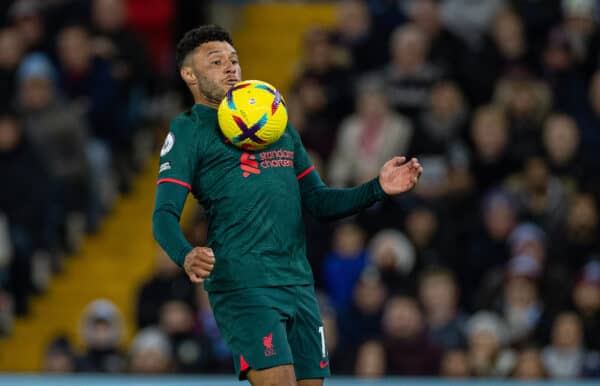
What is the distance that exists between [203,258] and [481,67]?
668 centimetres

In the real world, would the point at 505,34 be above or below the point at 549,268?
above

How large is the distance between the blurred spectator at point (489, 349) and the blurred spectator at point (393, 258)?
640 mm

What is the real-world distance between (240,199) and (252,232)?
0.47 ft

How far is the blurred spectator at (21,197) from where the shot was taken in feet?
38.9

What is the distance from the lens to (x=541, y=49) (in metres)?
11.5

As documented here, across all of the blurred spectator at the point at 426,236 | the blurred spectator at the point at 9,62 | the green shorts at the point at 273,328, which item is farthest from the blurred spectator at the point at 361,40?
the green shorts at the point at 273,328

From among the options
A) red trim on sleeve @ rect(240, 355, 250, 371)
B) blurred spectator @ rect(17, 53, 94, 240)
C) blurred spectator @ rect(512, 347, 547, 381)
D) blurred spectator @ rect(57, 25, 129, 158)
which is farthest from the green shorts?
blurred spectator @ rect(57, 25, 129, 158)

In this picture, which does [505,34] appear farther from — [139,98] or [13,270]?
[13,270]

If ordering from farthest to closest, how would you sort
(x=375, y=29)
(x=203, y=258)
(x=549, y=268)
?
(x=375, y=29) < (x=549, y=268) < (x=203, y=258)

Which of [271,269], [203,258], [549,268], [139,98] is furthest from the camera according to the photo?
[139,98]

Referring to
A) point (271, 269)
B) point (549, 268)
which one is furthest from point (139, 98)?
point (271, 269)

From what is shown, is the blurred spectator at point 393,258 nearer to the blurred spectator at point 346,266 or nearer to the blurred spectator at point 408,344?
the blurred spectator at point 346,266

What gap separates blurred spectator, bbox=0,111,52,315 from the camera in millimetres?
11859

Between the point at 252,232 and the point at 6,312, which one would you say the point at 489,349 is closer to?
the point at 6,312
